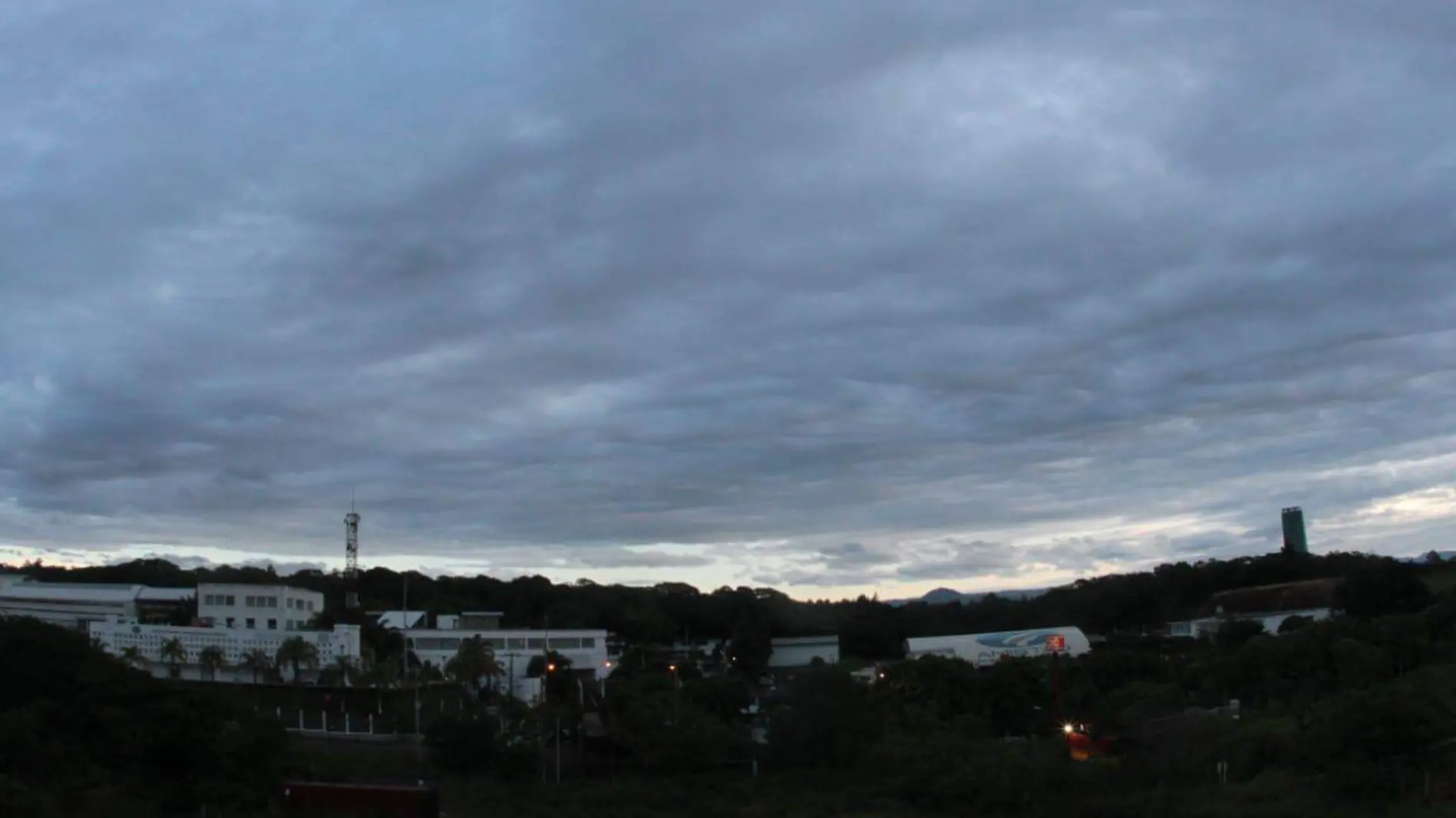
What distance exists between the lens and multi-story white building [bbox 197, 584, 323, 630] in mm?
58188

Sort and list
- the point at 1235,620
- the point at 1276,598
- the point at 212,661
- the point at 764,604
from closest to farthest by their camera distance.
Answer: the point at 212,661 < the point at 1235,620 < the point at 1276,598 < the point at 764,604

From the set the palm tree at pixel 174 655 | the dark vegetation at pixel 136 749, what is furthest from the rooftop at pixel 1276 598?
the dark vegetation at pixel 136 749

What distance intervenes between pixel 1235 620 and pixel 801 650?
25438 mm

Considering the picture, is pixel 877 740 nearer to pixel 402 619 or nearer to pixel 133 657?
pixel 133 657

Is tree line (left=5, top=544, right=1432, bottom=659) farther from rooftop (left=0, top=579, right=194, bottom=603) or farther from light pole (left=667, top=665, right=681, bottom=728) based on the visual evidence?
light pole (left=667, top=665, right=681, bottom=728)

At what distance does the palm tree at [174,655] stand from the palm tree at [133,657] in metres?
0.90

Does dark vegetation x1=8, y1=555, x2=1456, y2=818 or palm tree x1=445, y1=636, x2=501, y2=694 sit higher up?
palm tree x1=445, y1=636, x2=501, y2=694

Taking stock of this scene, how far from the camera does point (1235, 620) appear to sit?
67.4 meters

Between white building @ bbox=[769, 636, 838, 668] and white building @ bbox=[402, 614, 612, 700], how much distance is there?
15.4 m

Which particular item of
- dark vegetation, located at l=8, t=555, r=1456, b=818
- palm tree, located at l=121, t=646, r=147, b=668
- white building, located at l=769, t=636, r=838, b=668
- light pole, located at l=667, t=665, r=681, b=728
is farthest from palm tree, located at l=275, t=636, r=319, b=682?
white building, located at l=769, t=636, r=838, b=668

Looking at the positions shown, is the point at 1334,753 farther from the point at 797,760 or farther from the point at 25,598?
the point at 25,598

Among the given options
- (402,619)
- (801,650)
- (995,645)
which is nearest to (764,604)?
(801,650)

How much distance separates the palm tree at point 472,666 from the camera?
48.8m

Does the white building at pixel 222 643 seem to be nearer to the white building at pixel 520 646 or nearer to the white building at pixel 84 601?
the white building at pixel 520 646
